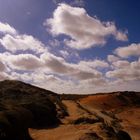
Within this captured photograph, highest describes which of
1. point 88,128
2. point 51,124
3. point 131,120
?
point 131,120

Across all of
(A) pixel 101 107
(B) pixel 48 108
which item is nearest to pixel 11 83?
(A) pixel 101 107

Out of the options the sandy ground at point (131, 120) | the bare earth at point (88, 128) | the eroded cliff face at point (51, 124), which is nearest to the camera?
the eroded cliff face at point (51, 124)

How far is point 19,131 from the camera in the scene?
2117 centimetres

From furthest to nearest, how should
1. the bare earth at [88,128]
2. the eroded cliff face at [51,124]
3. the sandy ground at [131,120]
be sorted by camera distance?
the sandy ground at [131,120] → the bare earth at [88,128] → the eroded cliff face at [51,124]

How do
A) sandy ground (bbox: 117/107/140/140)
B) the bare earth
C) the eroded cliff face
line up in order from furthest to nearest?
sandy ground (bbox: 117/107/140/140) < the bare earth < the eroded cliff face

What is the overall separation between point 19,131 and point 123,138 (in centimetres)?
864

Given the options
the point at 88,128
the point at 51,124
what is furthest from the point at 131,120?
the point at 88,128

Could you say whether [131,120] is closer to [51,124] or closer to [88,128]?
[51,124]

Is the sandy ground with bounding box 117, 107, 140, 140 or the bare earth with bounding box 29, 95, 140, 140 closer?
the bare earth with bounding box 29, 95, 140, 140

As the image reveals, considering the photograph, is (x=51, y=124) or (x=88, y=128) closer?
(x=88, y=128)

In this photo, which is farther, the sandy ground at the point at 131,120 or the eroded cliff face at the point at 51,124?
the sandy ground at the point at 131,120

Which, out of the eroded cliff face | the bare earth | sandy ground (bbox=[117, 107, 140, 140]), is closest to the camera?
the eroded cliff face

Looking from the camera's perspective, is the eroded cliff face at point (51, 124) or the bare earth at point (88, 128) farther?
the bare earth at point (88, 128)

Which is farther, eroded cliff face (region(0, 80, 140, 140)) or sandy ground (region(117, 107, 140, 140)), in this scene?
sandy ground (region(117, 107, 140, 140))
